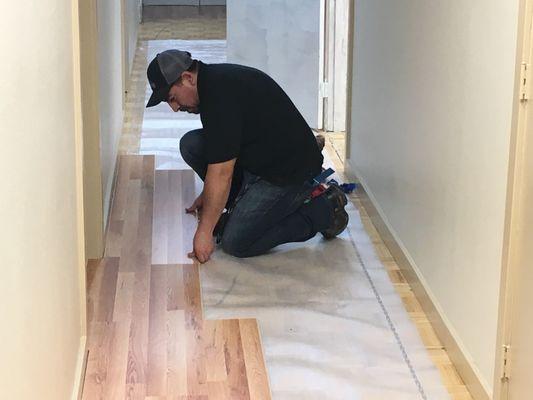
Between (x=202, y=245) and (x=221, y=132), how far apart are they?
459 mm

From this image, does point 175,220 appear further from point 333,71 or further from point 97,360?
point 333,71

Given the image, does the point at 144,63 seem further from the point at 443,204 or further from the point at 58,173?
the point at 58,173

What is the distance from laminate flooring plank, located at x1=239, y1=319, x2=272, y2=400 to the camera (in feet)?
8.49

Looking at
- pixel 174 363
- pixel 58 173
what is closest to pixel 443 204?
pixel 174 363

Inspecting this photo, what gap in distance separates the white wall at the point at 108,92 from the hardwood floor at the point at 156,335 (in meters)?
0.34

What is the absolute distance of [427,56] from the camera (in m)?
3.11

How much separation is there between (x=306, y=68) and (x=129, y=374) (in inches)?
132

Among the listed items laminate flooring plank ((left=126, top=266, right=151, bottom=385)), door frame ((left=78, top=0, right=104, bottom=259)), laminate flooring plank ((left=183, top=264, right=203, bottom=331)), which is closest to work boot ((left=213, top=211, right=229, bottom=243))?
laminate flooring plank ((left=183, top=264, right=203, bottom=331))

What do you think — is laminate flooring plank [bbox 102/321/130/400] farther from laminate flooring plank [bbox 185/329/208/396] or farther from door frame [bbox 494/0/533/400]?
door frame [bbox 494/0/533/400]

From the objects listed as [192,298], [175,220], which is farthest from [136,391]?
[175,220]

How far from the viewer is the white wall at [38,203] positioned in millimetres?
1398

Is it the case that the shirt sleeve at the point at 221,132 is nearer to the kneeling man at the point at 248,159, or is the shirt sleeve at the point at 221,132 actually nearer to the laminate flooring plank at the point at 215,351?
the kneeling man at the point at 248,159

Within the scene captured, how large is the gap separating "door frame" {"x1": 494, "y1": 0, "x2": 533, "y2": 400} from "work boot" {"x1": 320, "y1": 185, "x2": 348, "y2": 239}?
152cm

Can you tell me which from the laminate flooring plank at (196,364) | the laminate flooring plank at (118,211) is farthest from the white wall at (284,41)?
the laminate flooring plank at (196,364)
